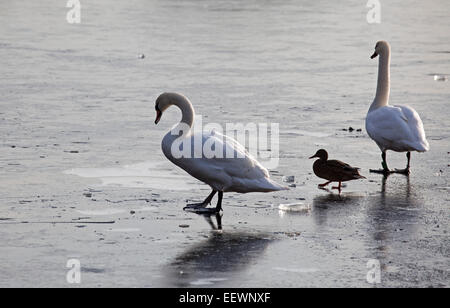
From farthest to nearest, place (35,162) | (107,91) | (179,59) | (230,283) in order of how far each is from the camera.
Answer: (179,59) < (107,91) < (35,162) < (230,283)

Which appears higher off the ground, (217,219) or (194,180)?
(194,180)

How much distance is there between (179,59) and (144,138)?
7386mm

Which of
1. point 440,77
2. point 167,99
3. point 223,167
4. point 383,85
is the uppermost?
point 440,77

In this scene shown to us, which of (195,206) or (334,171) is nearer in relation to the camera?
(195,206)

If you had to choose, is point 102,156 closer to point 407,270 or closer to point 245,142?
point 245,142

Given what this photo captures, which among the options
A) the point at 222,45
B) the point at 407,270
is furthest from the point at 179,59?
the point at 407,270

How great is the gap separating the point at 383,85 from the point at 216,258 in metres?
5.37

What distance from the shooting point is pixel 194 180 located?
10.5 m

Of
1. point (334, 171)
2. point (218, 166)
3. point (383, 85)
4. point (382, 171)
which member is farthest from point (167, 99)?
point (383, 85)

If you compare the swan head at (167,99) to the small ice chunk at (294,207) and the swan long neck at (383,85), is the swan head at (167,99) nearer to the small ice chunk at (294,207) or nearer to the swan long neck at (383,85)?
the small ice chunk at (294,207)

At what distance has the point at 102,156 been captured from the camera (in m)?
11.4

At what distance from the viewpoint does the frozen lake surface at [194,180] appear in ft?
24.7

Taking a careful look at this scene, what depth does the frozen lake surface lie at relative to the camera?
7.53m

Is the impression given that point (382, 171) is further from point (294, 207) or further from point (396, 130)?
point (294, 207)
